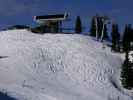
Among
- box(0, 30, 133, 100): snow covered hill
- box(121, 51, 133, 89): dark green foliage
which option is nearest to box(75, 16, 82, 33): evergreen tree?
box(0, 30, 133, 100): snow covered hill

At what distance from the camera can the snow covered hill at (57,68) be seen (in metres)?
41.4

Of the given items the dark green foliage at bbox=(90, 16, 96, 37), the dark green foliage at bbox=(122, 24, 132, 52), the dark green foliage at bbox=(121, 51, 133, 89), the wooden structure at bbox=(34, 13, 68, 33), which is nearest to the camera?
the dark green foliage at bbox=(121, 51, 133, 89)

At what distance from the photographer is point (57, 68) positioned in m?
55.1

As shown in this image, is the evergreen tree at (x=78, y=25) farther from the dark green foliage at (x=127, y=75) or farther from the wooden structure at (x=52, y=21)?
the dark green foliage at (x=127, y=75)

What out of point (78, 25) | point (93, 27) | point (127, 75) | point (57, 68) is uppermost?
point (78, 25)

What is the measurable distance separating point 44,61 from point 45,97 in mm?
20730

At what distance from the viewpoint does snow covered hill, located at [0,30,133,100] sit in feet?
136

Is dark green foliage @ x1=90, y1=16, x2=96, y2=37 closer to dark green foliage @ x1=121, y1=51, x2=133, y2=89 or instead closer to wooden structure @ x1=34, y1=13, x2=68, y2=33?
wooden structure @ x1=34, y1=13, x2=68, y2=33

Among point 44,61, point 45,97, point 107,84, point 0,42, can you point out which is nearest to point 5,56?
point 44,61

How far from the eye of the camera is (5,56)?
181ft

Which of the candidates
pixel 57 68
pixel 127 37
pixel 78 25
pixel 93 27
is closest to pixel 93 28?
pixel 93 27

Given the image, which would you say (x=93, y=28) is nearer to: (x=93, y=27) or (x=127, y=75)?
(x=93, y=27)

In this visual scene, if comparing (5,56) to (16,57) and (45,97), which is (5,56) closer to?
(16,57)

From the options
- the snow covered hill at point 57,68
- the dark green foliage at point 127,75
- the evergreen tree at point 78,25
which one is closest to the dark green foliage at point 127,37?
the snow covered hill at point 57,68
